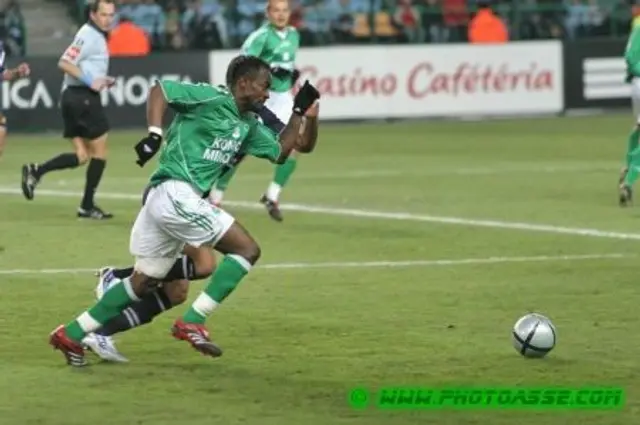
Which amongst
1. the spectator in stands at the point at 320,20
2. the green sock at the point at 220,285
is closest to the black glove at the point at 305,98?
the green sock at the point at 220,285

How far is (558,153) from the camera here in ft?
88.2

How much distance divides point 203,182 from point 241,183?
487 inches

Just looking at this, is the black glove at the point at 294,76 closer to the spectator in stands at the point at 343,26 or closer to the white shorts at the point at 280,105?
the white shorts at the point at 280,105

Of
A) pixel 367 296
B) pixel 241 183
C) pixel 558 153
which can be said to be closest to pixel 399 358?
pixel 367 296

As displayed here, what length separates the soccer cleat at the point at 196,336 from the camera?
35.0 feet

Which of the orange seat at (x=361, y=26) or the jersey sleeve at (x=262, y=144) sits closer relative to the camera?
the jersey sleeve at (x=262, y=144)

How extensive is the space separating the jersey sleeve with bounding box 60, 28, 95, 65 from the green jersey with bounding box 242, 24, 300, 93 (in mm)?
1579

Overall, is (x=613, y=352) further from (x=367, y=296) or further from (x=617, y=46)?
(x=617, y=46)

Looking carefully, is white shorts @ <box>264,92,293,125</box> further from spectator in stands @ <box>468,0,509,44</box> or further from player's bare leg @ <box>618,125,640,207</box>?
spectator in stands @ <box>468,0,509,44</box>

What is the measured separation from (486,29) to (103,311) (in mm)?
23793

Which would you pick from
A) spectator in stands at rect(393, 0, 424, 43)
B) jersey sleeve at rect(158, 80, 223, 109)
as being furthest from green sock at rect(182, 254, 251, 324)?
spectator in stands at rect(393, 0, 424, 43)

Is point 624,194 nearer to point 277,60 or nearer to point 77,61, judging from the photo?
point 277,60

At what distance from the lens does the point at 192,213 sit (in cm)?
1040

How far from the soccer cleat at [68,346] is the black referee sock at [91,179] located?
8.23 meters
